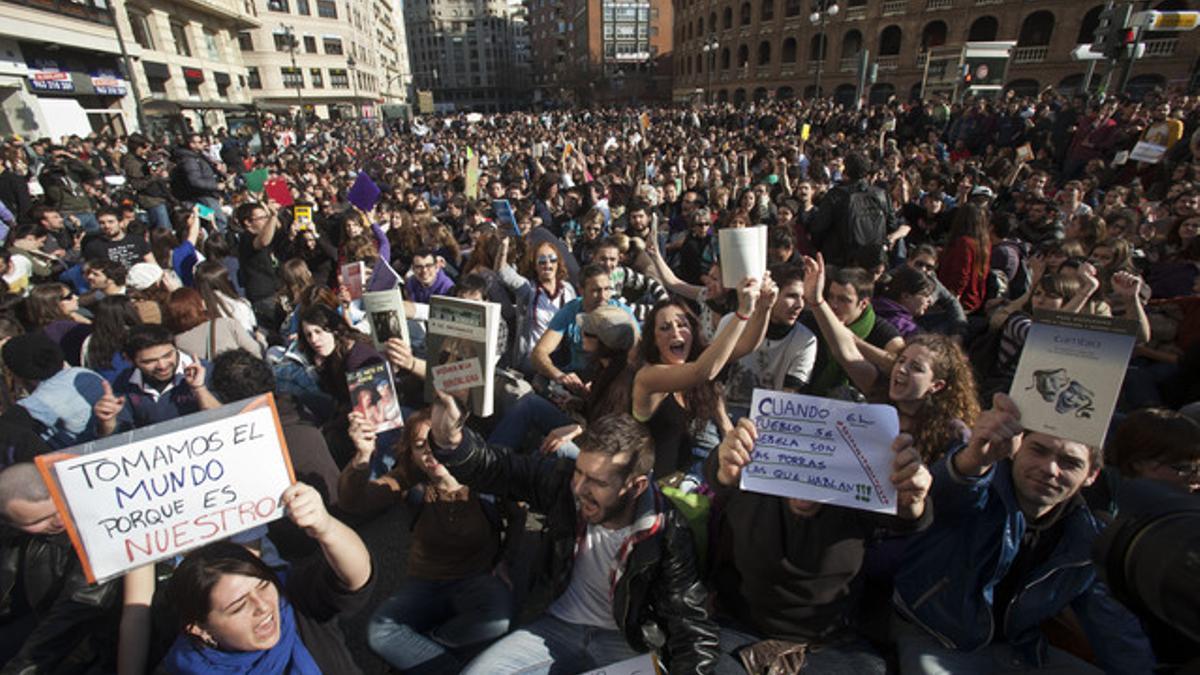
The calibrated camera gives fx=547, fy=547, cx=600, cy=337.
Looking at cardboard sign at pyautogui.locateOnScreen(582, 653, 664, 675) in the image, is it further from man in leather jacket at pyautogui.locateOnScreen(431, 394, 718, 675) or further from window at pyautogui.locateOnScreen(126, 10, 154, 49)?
window at pyautogui.locateOnScreen(126, 10, 154, 49)

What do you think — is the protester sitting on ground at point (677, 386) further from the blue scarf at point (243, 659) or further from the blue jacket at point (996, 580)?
the blue scarf at point (243, 659)

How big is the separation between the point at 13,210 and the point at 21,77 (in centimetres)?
1805

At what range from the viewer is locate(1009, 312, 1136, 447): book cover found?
1677mm

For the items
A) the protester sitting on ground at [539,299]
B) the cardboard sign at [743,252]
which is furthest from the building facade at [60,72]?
the cardboard sign at [743,252]

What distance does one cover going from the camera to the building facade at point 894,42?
1231 inches

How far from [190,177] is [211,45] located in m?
40.8

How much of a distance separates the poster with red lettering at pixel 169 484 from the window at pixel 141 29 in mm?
41775

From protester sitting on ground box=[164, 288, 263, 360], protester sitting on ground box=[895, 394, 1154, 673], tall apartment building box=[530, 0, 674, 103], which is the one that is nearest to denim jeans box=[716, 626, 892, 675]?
protester sitting on ground box=[895, 394, 1154, 673]

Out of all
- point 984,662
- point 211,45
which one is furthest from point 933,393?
point 211,45

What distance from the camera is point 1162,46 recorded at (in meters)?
30.0

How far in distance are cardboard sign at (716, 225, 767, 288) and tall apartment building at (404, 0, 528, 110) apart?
408 ft

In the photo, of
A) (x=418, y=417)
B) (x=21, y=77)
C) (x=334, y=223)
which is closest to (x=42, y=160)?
(x=334, y=223)

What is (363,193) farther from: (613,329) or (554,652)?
(554,652)

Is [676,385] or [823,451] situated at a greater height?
[823,451]
